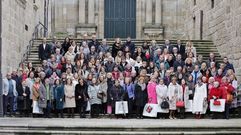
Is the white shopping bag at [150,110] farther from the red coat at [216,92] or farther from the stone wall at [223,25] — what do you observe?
the stone wall at [223,25]

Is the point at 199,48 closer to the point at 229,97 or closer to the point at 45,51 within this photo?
the point at 45,51

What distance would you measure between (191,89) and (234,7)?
5.36 metres

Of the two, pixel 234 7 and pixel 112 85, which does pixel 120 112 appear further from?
pixel 234 7

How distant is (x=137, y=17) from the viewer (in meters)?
40.9

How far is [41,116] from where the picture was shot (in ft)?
75.2

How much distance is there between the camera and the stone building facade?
4047 centimetres

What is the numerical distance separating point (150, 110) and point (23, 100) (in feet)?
14.9

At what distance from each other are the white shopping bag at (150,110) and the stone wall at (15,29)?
6.16 metres

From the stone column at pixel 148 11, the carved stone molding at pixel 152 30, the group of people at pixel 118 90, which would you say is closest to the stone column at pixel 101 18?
the carved stone molding at pixel 152 30

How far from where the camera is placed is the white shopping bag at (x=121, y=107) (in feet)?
73.5

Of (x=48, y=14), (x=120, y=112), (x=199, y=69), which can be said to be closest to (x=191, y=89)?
(x=199, y=69)

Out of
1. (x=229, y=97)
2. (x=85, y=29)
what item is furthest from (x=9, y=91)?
(x=85, y=29)

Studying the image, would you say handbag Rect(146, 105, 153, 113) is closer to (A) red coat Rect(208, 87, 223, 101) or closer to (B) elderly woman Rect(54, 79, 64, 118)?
(A) red coat Rect(208, 87, 223, 101)

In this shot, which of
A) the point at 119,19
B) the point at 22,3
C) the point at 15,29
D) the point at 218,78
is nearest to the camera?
the point at 218,78
